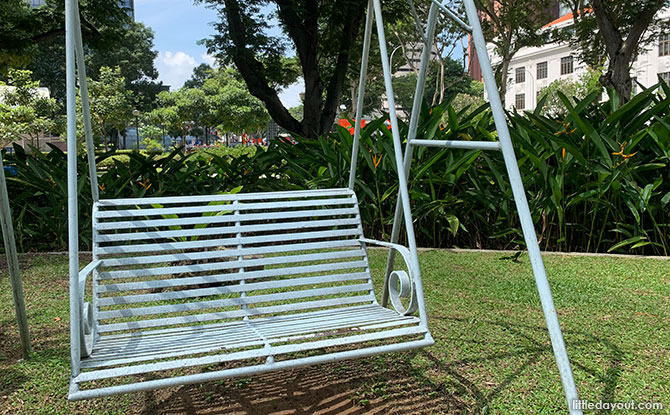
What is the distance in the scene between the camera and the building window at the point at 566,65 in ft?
161

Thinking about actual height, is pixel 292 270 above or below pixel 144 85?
below

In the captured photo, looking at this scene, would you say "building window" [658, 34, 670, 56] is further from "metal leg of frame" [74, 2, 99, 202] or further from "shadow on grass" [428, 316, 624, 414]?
"metal leg of frame" [74, 2, 99, 202]

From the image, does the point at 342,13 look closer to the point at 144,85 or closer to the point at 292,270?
the point at 292,270

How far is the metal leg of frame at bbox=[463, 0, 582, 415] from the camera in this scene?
143cm

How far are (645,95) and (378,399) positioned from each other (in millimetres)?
3656

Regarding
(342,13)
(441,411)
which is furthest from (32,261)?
(342,13)

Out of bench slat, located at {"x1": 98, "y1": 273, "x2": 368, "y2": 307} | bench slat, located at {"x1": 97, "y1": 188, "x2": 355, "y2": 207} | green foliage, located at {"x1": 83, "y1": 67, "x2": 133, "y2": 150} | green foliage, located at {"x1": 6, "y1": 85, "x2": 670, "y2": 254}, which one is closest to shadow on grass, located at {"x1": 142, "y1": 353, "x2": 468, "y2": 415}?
bench slat, located at {"x1": 98, "y1": 273, "x2": 368, "y2": 307}

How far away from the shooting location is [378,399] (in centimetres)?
221

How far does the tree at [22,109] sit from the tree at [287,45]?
66.6 feet

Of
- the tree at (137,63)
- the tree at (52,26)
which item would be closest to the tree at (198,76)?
the tree at (137,63)

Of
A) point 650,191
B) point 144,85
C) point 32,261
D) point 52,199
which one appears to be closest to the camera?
point 650,191

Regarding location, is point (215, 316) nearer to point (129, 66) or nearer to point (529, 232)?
point (529, 232)

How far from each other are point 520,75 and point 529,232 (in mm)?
60046

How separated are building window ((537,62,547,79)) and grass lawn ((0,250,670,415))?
177 feet
